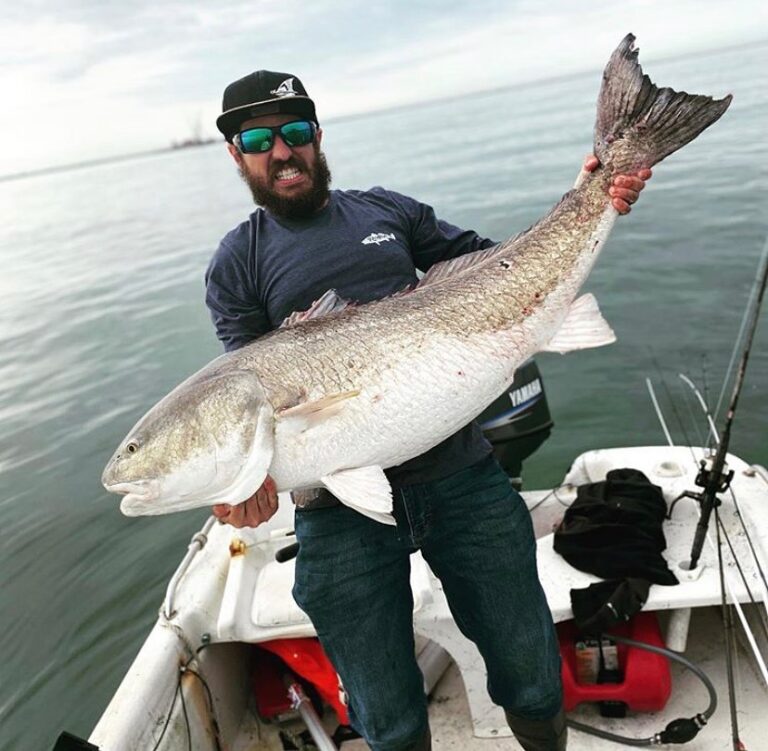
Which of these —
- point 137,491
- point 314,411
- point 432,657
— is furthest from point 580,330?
point 432,657

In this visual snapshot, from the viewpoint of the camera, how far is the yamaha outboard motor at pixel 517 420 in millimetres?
5086

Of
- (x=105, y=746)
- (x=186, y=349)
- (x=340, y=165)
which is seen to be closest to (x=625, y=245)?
(x=186, y=349)

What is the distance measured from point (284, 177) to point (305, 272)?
1.44ft

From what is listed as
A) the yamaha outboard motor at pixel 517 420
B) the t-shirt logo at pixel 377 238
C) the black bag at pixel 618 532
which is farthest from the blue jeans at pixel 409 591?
the yamaha outboard motor at pixel 517 420

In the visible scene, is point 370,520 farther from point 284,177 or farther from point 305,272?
point 284,177

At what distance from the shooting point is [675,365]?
28.4 ft

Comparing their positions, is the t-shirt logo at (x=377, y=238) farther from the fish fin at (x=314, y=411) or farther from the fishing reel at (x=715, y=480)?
the fishing reel at (x=715, y=480)

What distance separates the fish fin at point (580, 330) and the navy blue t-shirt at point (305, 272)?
49cm

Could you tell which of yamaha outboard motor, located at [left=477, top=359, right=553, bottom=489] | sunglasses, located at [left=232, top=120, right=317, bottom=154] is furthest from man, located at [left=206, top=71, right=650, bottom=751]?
yamaha outboard motor, located at [left=477, top=359, right=553, bottom=489]

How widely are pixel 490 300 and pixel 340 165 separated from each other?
1610 inches

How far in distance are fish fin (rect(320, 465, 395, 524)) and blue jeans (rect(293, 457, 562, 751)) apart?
1.27 feet

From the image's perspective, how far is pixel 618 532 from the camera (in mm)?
3520

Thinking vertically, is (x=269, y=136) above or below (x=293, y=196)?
above

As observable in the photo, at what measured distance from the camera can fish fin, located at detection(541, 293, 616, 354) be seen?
105 inches
